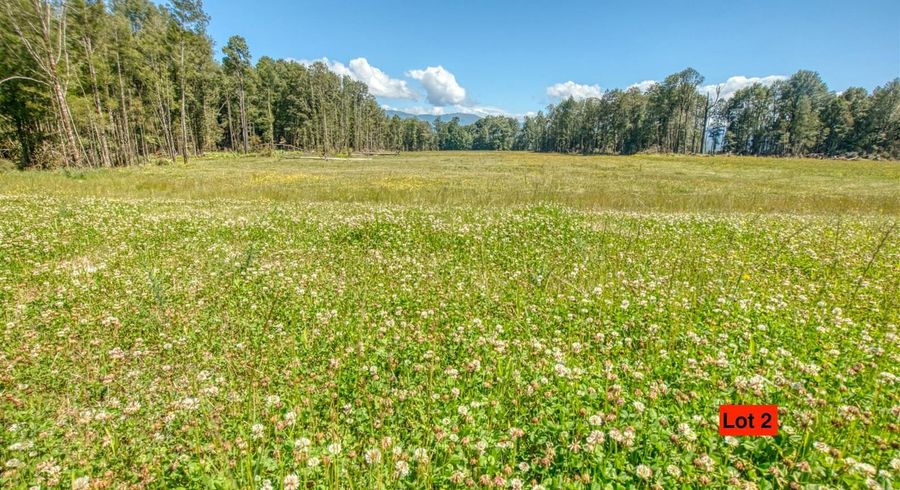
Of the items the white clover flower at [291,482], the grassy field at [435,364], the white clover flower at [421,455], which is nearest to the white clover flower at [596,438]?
the grassy field at [435,364]

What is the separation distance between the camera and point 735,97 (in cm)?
11406

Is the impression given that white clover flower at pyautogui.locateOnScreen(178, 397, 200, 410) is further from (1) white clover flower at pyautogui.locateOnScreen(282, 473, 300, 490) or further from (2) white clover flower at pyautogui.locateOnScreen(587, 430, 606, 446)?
(2) white clover flower at pyautogui.locateOnScreen(587, 430, 606, 446)

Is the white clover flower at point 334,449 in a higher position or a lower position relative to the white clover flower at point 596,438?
lower

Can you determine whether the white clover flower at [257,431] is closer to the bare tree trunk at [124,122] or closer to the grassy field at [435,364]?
the grassy field at [435,364]

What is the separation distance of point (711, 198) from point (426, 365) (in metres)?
26.7

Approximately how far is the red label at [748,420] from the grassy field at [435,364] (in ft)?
0.33

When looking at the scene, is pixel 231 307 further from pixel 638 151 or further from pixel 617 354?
pixel 638 151

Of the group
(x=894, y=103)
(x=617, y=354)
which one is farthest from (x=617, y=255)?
(x=894, y=103)

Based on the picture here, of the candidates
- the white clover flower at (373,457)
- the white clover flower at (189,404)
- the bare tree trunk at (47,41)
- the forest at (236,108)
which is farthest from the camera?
the forest at (236,108)

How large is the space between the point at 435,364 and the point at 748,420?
2.97m

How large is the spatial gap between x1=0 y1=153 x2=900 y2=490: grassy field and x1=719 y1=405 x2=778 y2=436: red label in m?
0.10

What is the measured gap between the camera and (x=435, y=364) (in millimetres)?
4363

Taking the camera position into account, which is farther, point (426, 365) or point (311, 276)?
point (311, 276)

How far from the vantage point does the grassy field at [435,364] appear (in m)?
2.88
